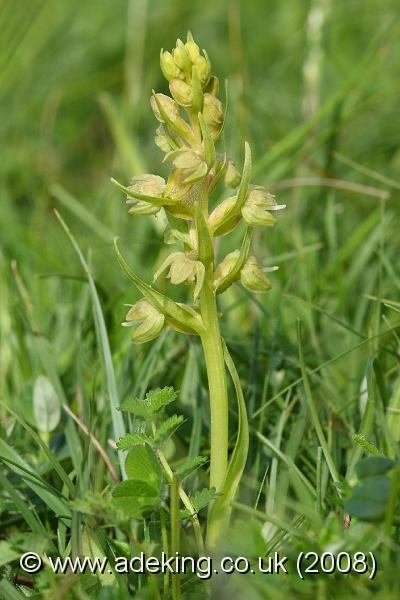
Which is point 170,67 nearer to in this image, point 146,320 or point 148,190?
point 148,190

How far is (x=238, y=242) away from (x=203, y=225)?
1.22m

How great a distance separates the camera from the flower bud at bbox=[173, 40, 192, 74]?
1.28m

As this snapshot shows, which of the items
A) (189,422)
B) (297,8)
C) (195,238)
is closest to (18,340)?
(189,422)

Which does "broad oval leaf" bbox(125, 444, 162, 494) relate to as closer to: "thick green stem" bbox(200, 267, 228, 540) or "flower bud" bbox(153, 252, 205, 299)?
"thick green stem" bbox(200, 267, 228, 540)

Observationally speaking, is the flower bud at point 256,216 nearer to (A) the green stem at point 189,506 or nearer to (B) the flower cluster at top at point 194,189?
(B) the flower cluster at top at point 194,189

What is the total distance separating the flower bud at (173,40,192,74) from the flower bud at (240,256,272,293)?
322 mm

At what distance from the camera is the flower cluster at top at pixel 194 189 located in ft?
4.15

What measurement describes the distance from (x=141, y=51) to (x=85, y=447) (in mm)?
2885

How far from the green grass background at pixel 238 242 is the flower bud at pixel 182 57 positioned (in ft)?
1.86

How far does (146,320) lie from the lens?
132 cm

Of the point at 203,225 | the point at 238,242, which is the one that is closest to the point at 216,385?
the point at 203,225

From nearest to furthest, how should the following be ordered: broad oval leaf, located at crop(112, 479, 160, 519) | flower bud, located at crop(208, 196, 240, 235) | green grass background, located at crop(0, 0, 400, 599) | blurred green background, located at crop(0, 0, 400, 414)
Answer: broad oval leaf, located at crop(112, 479, 160, 519), flower bud, located at crop(208, 196, 240, 235), green grass background, located at crop(0, 0, 400, 599), blurred green background, located at crop(0, 0, 400, 414)

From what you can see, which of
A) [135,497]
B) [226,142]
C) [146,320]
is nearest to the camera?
[135,497]

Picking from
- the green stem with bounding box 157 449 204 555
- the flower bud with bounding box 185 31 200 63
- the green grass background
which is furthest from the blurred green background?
the flower bud with bounding box 185 31 200 63
